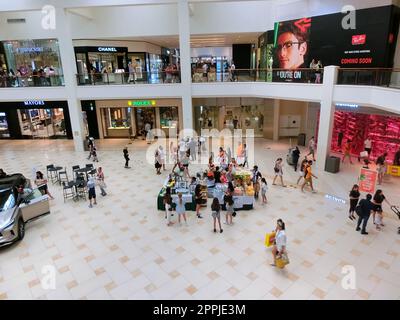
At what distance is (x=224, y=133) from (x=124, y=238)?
1559 centimetres

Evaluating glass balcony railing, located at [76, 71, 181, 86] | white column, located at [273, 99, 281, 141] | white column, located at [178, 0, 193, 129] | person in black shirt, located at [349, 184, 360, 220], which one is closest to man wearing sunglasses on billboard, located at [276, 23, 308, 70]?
white column, located at [273, 99, 281, 141]

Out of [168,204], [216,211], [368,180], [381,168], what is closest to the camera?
[216,211]

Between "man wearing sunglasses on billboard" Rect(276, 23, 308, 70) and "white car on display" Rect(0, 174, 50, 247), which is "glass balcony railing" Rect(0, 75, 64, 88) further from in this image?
"man wearing sunglasses on billboard" Rect(276, 23, 308, 70)

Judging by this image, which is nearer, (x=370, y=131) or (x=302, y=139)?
(x=370, y=131)

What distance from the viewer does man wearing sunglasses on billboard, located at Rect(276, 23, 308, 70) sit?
55.4 feet

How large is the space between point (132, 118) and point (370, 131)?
53.1ft

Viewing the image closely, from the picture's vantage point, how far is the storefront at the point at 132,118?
23.5m

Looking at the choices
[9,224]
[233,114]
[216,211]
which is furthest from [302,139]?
[9,224]

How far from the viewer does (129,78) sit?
1892cm

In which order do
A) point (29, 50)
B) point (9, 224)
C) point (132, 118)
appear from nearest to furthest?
point (9, 224), point (29, 50), point (132, 118)

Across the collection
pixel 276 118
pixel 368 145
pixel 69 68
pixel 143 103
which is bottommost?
pixel 368 145

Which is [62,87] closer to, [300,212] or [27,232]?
[27,232]

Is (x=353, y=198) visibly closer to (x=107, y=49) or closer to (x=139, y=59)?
(x=107, y=49)

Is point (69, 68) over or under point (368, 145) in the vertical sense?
over
